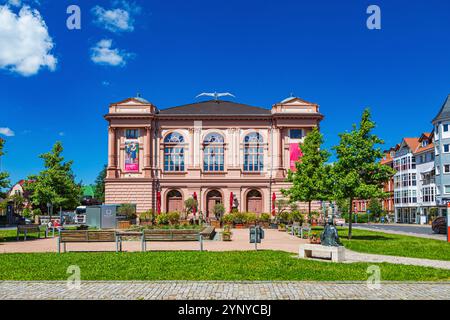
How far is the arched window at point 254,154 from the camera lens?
55.7m

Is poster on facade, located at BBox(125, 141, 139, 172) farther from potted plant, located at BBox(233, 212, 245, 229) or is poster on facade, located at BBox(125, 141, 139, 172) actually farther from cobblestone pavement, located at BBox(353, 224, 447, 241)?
cobblestone pavement, located at BBox(353, 224, 447, 241)

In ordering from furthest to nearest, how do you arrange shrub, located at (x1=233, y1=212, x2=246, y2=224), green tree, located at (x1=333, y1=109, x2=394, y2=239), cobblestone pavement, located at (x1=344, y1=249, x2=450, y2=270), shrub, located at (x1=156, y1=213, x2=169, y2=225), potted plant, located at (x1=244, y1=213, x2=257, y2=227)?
potted plant, located at (x1=244, y1=213, x2=257, y2=227) → shrub, located at (x1=233, y1=212, x2=246, y2=224) → shrub, located at (x1=156, y1=213, x2=169, y2=225) → green tree, located at (x1=333, y1=109, x2=394, y2=239) → cobblestone pavement, located at (x1=344, y1=249, x2=450, y2=270)

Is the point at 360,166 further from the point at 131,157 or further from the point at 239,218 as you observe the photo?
the point at 131,157

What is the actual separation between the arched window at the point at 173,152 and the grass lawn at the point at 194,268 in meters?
38.5

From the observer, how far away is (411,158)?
7200cm

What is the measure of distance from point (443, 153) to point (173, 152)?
3621 centimetres

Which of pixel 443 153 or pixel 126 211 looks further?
pixel 443 153

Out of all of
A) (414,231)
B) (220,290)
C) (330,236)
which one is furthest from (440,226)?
(220,290)

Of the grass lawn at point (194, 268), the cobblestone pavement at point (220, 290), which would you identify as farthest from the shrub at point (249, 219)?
the cobblestone pavement at point (220, 290)

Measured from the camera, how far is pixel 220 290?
1035 cm

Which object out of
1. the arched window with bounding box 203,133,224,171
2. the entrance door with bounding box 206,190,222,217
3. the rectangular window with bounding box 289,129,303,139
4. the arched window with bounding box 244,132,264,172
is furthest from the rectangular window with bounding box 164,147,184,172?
the rectangular window with bounding box 289,129,303,139

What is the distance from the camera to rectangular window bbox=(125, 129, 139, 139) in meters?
55.7

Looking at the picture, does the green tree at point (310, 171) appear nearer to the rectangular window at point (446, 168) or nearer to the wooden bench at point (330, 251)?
the wooden bench at point (330, 251)

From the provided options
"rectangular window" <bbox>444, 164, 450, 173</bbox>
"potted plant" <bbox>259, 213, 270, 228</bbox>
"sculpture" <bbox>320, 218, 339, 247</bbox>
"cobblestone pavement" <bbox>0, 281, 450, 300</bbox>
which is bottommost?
"potted plant" <bbox>259, 213, 270, 228</bbox>
